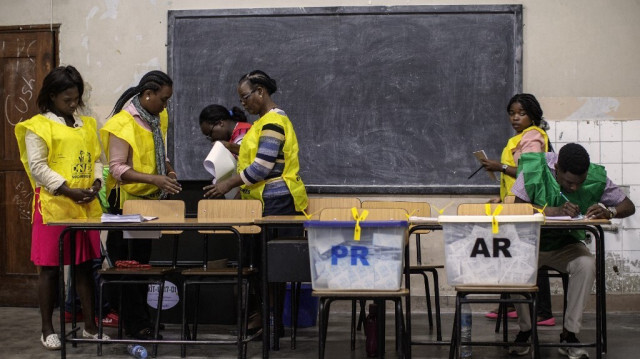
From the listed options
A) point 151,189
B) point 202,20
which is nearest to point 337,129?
point 202,20

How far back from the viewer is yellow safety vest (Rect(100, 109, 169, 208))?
5.18m

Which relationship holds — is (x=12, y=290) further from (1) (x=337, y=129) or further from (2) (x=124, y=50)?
(1) (x=337, y=129)

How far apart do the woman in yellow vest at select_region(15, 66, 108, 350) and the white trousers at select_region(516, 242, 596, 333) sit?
2733 millimetres

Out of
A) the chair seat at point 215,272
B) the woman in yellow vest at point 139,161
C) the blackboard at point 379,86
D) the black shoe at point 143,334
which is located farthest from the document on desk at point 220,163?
the blackboard at point 379,86

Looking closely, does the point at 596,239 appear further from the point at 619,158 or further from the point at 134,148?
the point at 134,148

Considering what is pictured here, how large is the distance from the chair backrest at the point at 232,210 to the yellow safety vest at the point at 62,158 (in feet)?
2.47

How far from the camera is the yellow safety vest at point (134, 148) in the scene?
5176 millimetres

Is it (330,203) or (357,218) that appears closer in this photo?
(357,218)

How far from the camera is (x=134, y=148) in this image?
518 cm

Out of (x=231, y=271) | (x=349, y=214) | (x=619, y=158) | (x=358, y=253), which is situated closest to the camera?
(x=358, y=253)

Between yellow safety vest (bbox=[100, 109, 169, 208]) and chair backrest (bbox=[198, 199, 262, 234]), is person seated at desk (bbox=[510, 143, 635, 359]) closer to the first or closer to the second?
chair backrest (bbox=[198, 199, 262, 234])

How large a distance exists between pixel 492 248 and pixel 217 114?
2.71 meters

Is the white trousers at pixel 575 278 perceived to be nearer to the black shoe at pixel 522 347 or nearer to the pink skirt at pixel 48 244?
the black shoe at pixel 522 347

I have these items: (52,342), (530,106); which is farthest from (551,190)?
(52,342)
